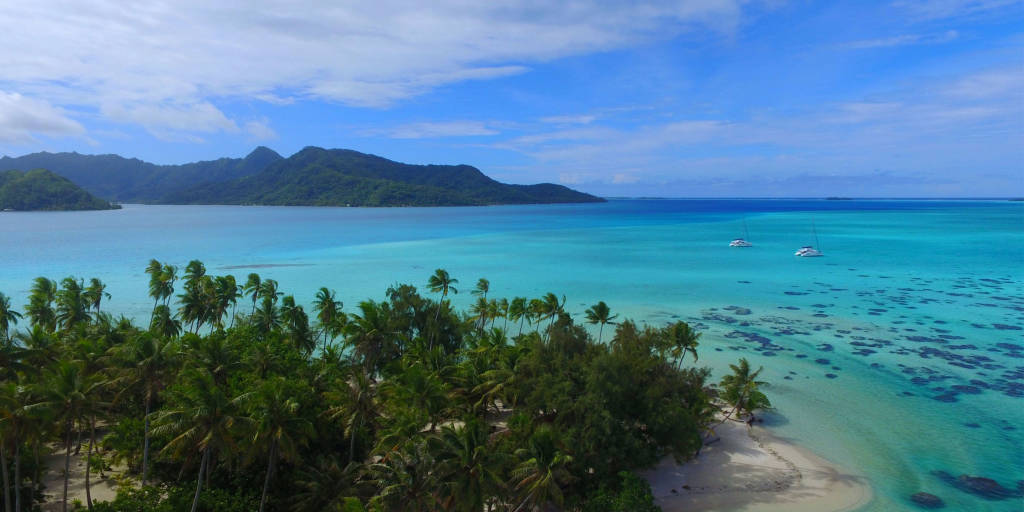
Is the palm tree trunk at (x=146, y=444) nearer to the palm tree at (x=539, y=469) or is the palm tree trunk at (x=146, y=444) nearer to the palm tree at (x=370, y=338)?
the palm tree at (x=370, y=338)

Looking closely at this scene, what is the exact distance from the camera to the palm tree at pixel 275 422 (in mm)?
20281

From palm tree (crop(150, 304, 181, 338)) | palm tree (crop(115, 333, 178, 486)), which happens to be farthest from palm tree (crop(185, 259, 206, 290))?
palm tree (crop(115, 333, 178, 486))

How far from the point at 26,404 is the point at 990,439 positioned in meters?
47.4

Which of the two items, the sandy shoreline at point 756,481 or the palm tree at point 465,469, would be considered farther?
the sandy shoreline at point 756,481

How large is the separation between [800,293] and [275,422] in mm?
68445

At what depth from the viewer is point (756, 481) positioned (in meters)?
26.0

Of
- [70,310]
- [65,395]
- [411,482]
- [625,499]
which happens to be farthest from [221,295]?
[625,499]

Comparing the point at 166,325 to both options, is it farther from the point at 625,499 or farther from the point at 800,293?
the point at 800,293

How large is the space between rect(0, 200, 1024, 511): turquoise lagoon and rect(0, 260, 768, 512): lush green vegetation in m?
8.19

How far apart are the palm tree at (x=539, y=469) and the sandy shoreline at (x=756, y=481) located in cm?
807

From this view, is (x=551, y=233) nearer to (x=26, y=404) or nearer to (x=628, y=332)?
(x=628, y=332)

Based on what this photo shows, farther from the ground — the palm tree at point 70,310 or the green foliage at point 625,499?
the palm tree at point 70,310

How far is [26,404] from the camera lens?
18.1 meters

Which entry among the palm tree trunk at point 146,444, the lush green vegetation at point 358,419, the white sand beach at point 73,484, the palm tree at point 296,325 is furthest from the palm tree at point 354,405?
the palm tree at point 296,325
